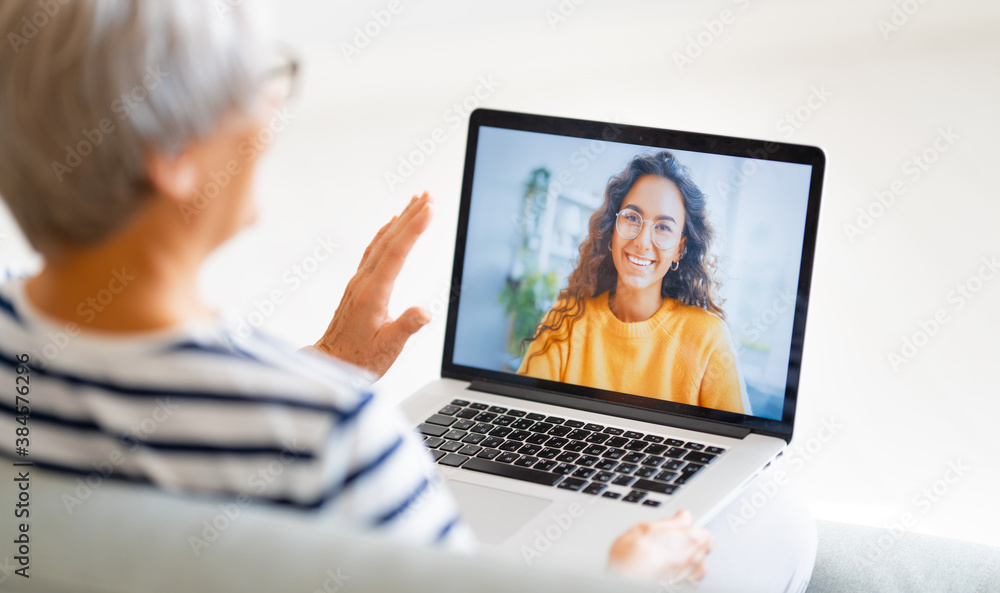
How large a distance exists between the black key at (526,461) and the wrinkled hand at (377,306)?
8.6 inches

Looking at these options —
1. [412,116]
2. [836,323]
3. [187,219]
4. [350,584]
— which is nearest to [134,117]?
[187,219]

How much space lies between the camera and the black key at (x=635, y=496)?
0.86 m

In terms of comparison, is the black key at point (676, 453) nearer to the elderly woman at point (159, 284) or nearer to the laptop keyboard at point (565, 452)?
the laptop keyboard at point (565, 452)

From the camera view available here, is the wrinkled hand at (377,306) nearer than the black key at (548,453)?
No

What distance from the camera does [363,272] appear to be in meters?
1.10

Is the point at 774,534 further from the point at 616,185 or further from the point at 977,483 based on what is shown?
the point at 977,483

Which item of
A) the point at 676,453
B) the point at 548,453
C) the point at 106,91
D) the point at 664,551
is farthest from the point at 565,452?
the point at 106,91

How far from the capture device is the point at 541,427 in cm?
102

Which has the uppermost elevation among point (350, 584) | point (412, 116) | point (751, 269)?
point (412, 116)

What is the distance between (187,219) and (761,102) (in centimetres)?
157

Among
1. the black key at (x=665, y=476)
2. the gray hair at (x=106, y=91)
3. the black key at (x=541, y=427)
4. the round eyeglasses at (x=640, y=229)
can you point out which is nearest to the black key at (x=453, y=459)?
the black key at (x=541, y=427)

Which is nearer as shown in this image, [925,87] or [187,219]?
[187,219]

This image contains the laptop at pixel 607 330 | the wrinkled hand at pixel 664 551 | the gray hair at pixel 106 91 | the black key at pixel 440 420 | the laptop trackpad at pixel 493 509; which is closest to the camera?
the gray hair at pixel 106 91

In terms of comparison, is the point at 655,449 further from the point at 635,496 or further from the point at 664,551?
the point at 664,551
